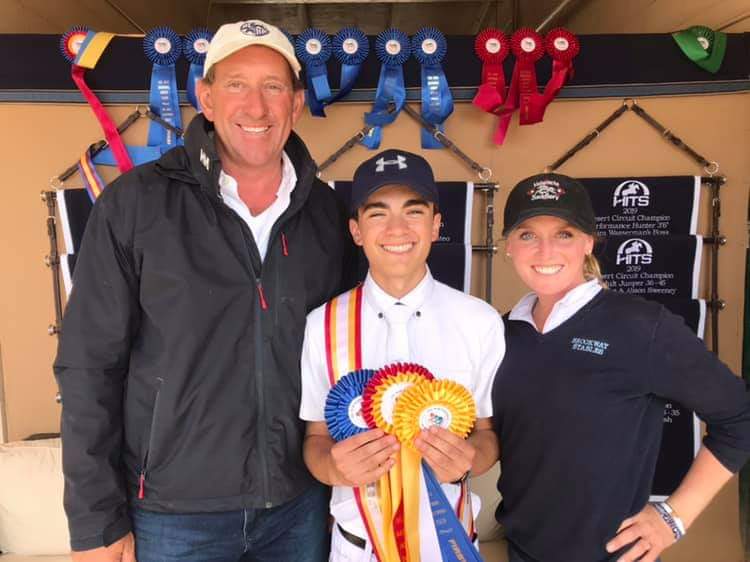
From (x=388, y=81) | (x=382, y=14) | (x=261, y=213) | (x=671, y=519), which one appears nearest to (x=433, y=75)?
(x=388, y=81)

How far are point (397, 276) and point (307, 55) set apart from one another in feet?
4.02

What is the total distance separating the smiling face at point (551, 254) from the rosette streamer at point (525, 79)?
1012 mm

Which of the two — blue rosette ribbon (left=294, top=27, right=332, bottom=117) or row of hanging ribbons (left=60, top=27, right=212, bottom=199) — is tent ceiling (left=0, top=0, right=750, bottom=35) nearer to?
row of hanging ribbons (left=60, top=27, right=212, bottom=199)

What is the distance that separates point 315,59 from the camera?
2092mm

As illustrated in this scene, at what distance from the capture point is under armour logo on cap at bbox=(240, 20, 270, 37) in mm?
1323

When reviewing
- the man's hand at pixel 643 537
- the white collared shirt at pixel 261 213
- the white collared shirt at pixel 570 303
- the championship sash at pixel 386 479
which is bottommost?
the man's hand at pixel 643 537

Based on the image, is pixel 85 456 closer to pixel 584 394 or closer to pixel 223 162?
pixel 223 162

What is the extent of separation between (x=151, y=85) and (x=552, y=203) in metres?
1.71

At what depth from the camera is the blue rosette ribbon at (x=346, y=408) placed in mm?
1112

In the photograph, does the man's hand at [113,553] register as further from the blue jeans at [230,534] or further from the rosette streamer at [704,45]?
the rosette streamer at [704,45]

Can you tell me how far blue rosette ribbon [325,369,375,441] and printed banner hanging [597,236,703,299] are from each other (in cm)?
158

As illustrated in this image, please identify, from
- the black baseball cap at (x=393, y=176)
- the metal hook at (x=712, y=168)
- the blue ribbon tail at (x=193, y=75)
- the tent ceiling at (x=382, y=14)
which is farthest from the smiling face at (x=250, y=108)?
the metal hook at (x=712, y=168)

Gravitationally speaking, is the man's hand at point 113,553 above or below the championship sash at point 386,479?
below

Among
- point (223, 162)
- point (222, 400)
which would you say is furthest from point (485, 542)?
point (223, 162)
